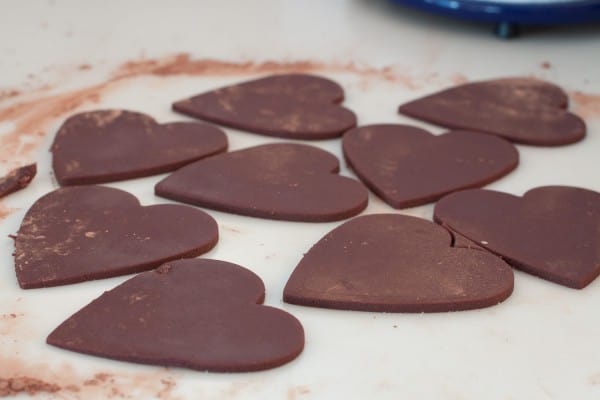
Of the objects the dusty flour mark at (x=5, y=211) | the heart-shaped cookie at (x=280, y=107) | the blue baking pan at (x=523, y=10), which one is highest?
the blue baking pan at (x=523, y=10)

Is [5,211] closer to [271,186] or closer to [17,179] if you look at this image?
[17,179]

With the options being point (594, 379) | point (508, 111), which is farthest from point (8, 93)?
point (594, 379)

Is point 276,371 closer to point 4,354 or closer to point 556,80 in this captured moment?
point 4,354

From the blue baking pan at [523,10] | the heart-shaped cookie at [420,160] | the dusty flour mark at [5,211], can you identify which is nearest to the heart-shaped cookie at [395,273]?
the heart-shaped cookie at [420,160]

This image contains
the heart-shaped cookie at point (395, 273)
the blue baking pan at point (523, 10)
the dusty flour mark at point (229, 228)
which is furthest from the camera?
the blue baking pan at point (523, 10)

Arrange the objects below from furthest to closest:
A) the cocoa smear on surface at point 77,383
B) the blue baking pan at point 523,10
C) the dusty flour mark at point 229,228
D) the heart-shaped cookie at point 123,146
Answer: the blue baking pan at point 523,10
the heart-shaped cookie at point 123,146
the dusty flour mark at point 229,228
the cocoa smear on surface at point 77,383

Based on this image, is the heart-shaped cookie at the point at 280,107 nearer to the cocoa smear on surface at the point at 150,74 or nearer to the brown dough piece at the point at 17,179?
the cocoa smear on surface at the point at 150,74
